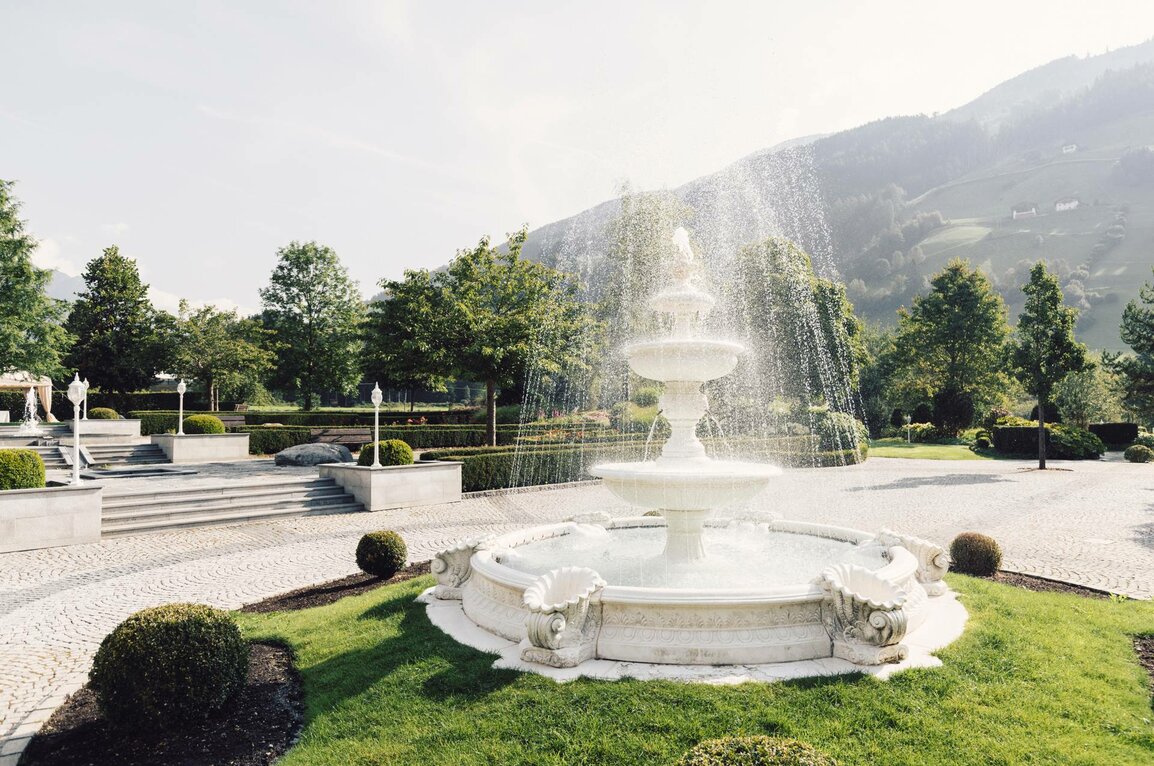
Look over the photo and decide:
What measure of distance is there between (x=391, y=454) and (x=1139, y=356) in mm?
36981

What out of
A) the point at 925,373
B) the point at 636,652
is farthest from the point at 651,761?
the point at 925,373

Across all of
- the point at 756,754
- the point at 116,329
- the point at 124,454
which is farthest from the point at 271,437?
the point at 756,754

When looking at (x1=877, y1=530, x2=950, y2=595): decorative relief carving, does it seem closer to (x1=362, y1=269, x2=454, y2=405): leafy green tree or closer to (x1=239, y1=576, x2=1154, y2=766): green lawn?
(x1=239, y1=576, x2=1154, y2=766): green lawn

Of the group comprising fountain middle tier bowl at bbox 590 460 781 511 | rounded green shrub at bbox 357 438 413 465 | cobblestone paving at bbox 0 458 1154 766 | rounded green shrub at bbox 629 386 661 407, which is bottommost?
cobblestone paving at bbox 0 458 1154 766

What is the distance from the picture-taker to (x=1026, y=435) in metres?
33.6

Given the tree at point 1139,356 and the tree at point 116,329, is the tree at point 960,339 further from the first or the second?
the tree at point 116,329

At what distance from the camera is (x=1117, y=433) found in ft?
124

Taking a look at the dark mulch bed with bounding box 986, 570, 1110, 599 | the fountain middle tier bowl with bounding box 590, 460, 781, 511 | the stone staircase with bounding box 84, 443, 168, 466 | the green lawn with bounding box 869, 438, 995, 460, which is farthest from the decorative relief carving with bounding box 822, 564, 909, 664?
the green lawn with bounding box 869, 438, 995, 460

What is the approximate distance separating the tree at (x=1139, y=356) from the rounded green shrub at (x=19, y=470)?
38452 mm

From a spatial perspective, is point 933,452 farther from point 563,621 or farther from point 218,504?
point 563,621

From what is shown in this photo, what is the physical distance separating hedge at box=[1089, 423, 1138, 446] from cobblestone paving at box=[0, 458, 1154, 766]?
20.3m

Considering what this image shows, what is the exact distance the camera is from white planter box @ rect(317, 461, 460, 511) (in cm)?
1630

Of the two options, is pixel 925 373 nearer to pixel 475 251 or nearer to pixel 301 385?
pixel 475 251

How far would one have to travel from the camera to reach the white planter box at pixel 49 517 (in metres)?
11.4
